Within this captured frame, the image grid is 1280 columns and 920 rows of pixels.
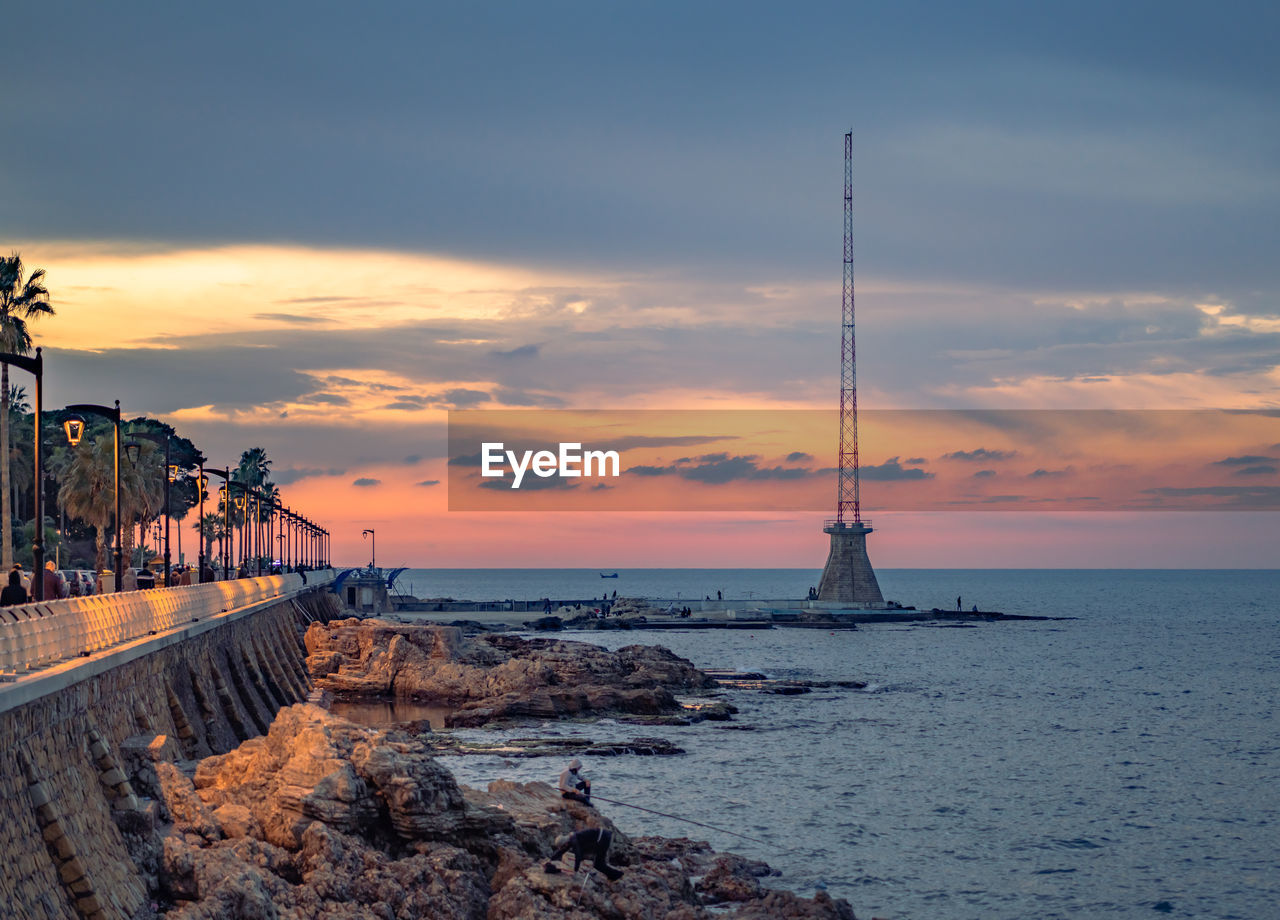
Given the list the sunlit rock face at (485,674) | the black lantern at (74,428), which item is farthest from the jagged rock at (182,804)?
the sunlit rock face at (485,674)

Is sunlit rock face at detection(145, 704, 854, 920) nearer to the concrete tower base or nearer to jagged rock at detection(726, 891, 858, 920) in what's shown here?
jagged rock at detection(726, 891, 858, 920)

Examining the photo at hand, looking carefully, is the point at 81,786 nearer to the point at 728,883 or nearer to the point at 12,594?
the point at 12,594

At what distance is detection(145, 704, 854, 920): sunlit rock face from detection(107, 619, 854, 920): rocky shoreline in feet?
0.10

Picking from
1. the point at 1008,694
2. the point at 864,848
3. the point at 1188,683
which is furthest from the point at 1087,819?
the point at 1188,683

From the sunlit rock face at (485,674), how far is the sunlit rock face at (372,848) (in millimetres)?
30479

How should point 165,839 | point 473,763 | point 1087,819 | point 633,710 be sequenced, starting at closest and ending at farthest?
point 165,839
point 1087,819
point 473,763
point 633,710

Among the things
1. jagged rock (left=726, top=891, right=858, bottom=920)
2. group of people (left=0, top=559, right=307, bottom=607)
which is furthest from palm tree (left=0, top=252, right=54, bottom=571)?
jagged rock (left=726, top=891, right=858, bottom=920)

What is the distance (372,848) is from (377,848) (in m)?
0.22

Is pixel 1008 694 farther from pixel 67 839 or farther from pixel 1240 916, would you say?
pixel 67 839

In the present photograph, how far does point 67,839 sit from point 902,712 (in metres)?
57.4

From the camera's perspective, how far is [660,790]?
4338 centimetres

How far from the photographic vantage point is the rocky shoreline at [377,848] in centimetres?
2034

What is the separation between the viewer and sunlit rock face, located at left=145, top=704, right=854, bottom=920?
20.5 metres

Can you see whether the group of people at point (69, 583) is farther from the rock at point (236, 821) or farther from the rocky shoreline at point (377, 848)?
the rock at point (236, 821)
